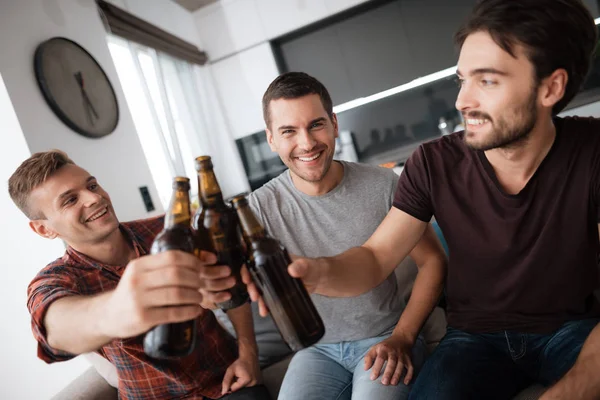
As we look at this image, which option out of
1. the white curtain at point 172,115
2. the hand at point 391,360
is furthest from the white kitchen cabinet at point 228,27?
the hand at point 391,360

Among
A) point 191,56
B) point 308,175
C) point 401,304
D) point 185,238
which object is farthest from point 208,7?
point 185,238

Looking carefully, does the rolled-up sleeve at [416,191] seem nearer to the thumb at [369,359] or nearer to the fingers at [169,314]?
the thumb at [369,359]

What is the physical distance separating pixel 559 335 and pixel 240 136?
346cm

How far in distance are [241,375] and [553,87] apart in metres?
1.10

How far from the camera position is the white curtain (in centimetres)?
292

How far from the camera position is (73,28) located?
2.18 meters

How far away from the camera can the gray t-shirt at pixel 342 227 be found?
1184 mm

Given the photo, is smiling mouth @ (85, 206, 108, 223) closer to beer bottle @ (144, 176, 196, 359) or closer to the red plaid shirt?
→ the red plaid shirt

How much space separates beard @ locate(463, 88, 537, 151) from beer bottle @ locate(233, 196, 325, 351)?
1.87 feet

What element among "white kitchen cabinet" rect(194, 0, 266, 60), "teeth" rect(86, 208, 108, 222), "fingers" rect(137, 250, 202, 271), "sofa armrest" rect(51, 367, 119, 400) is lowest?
"sofa armrest" rect(51, 367, 119, 400)

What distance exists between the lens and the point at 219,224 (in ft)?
2.37

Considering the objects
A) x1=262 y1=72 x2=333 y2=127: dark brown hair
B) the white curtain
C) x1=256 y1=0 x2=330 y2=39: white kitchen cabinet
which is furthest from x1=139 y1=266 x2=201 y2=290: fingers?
x1=256 y1=0 x2=330 y2=39: white kitchen cabinet

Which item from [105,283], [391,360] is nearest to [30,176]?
[105,283]

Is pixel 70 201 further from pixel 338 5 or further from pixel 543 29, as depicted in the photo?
pixel 338 5
